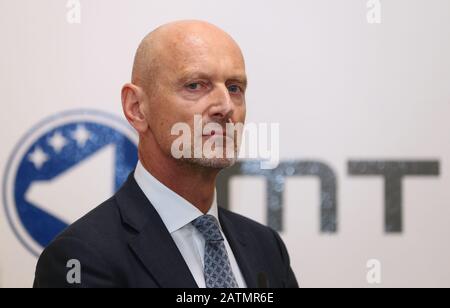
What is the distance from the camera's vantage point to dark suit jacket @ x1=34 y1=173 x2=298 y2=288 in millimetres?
1058

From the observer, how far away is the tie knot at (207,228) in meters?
1.17

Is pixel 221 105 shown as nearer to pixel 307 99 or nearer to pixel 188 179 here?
pixel 188 179

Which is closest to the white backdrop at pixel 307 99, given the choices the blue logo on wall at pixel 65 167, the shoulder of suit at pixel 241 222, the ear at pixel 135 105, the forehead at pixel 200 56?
the blue logo on wall at pixel 65 167

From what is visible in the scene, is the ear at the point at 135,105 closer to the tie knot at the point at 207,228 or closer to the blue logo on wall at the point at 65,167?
the tie knot at the point at 207,228

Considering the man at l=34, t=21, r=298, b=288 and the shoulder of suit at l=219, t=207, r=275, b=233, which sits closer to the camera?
the man at l=34, t=21, r=298, b=288

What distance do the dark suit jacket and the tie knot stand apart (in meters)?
0.07

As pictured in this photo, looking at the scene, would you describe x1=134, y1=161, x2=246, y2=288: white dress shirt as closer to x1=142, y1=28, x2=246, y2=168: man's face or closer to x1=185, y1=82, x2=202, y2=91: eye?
x1=142, y1=28, x2=246, y2=168: man's face

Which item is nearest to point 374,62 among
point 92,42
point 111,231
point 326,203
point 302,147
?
point 302,147

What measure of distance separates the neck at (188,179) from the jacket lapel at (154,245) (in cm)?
7

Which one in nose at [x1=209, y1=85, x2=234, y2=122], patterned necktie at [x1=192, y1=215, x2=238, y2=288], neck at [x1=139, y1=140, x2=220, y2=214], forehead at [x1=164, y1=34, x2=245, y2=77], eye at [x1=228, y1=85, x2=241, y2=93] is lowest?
patterned necktie at [x1=192, y1=215, x2=238, y2=288]

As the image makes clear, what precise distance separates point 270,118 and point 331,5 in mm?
376

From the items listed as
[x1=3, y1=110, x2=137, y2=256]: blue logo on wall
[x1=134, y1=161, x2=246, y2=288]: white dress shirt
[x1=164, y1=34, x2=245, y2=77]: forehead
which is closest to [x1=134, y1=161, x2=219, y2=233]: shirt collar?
[x1=134, y1=161, x2=246, y2=288]: white dress shirt

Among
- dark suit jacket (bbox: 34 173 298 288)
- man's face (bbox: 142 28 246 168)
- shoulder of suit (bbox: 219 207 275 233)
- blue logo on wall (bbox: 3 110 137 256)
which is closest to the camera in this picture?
dark suit jacket (bbox: 34 173 298 288)
